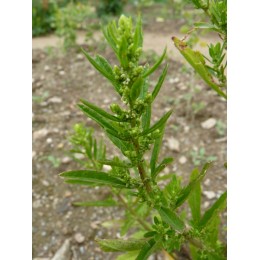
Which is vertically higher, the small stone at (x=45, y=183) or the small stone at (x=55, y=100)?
the small stone at (x=55, y=100)

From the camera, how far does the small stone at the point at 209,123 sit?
283 centimetres

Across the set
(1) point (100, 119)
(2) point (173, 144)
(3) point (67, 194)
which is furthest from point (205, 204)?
(1) point (100, 119)

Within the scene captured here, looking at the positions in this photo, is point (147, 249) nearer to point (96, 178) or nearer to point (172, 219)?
point (172, 219)

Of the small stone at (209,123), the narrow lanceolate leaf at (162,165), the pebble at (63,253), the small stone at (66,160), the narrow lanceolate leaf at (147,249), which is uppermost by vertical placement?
the narrow lanceolate leaf at (162,165)

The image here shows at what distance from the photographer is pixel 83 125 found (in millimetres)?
1981

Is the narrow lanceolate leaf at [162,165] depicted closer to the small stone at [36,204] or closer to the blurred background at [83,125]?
the blurred background at [83,125]

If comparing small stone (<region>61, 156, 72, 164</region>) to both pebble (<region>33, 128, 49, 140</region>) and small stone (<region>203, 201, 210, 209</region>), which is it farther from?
small stone (<region>203, 201, 210, 209</region>)

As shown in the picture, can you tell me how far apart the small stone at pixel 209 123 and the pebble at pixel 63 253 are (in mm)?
1290

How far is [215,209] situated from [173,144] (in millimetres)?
1464

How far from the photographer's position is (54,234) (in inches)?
82.1

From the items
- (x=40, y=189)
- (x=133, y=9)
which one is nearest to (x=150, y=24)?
(x=133, y=9)

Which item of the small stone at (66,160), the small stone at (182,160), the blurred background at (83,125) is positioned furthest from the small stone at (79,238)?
the small stone at (182,160)
